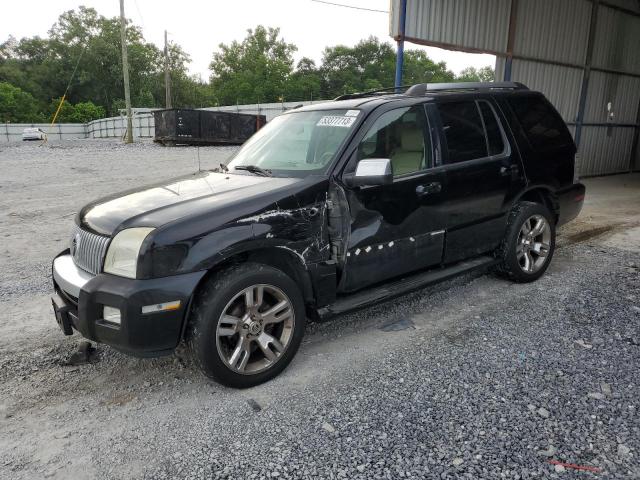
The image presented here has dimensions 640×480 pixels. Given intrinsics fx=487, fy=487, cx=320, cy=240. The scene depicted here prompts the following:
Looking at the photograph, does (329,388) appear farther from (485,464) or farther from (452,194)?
(452,194)

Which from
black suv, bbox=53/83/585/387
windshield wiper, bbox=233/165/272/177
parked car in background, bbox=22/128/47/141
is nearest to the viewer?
black suv, bbox=53/83/585/387

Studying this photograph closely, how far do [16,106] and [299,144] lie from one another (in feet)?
223

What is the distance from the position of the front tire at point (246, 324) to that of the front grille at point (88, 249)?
65cm

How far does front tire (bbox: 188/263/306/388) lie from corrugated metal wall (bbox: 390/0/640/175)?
7.63 m

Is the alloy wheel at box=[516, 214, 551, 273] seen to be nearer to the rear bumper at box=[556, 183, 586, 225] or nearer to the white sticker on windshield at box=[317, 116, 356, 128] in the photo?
the rear bumper at box=[556, 183, 586, 225]

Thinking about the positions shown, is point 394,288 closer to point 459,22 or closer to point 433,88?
point 433,88

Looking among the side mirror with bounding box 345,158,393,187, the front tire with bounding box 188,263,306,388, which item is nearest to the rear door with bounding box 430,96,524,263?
the side mirror with bounding box 345,158,393,187

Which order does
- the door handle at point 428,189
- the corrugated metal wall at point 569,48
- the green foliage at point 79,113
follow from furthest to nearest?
the green foliage at point 79,113, the corrugated metal wall at point 569,48, the door handle at point 428,189

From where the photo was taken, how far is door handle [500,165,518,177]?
174 inches

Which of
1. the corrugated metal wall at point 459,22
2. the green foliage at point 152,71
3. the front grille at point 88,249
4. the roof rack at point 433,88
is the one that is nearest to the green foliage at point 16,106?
the green foliage at point 152,71

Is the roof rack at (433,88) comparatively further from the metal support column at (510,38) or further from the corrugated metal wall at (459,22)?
the metal support column at (510,38)

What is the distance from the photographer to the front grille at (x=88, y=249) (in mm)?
2910

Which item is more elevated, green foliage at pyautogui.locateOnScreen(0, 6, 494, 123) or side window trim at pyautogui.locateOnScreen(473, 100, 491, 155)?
green foliage at pyautogui.locateOnScreen(0, 6, 494, 123)

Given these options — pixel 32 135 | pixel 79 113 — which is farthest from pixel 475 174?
pixel 79 113
